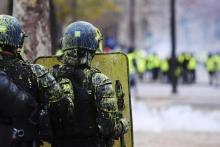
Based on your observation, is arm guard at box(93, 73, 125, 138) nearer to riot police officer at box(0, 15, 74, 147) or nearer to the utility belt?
riot police officer at box(0, 15, 74, 147)

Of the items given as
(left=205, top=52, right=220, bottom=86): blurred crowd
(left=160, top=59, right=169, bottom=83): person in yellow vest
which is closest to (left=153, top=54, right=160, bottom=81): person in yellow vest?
(left=160, top=59, right=169, bottom=83): person in yellow vest

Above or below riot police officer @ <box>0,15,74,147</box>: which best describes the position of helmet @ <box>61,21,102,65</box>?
above

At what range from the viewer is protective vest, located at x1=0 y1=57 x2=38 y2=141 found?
4156 mm

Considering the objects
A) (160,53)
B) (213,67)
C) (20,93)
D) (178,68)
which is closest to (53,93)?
(20,93)

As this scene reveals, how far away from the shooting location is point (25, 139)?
417cm

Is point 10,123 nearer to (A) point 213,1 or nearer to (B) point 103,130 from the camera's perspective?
(B) point 103,130

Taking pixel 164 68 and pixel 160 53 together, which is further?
pixel 160 53

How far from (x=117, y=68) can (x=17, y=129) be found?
52.2 inches

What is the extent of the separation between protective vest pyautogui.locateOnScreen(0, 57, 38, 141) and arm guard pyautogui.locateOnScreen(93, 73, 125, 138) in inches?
17.8

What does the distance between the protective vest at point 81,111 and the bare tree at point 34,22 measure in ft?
14.2

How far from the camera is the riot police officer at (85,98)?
14.8 ft

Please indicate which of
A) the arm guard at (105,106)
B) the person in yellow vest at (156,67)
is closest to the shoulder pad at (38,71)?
the arm guard at (105,106)

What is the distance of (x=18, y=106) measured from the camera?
13.6 ft

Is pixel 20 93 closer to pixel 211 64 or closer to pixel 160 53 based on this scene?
pixel 211 64
